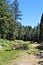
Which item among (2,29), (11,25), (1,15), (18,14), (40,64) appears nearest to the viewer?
(40,64)

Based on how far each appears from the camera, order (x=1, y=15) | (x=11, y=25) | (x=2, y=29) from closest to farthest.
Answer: (x=1, y=15)
(x=2, y=29)
(x=11, y=25)

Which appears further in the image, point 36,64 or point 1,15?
point 1,15

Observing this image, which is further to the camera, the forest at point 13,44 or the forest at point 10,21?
the forest at point 10,21

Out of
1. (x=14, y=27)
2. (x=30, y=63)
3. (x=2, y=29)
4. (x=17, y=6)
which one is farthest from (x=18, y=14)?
(x=30, y=63)

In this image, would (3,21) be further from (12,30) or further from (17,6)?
(17,6)

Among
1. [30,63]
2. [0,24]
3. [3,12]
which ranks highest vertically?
[3,12]

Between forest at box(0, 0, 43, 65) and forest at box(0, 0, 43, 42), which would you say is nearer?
forest at box(0, 0, 43, 65)

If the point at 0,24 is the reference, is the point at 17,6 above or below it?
above

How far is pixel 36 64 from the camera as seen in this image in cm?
1393

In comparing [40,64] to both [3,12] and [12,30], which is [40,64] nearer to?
[3,12]

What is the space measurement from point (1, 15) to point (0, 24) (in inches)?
82.1

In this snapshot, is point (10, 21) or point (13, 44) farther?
point (10, 21)

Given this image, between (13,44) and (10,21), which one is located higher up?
(10,21)

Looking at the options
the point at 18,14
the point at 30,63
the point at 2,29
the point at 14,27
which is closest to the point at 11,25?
the point at 14,27
